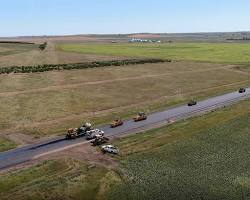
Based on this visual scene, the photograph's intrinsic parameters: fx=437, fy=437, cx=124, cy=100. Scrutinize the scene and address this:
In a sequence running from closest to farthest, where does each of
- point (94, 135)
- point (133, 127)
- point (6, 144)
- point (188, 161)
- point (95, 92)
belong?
point (188, 161), point (6, 144), point (94, 135), point (133, 127), point (95, 92)

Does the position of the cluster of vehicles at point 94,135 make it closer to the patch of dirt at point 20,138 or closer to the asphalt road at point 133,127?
the asphalt road at point 133,127

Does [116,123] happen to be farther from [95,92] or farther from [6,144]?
[95,92]

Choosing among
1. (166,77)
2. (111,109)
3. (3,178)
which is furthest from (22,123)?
(166,77)

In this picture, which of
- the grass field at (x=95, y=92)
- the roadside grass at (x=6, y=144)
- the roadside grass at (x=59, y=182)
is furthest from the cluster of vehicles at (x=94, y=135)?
the roadside grass at (x=6, y=144)

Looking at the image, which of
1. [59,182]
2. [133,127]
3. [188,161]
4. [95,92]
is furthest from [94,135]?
[95,92]

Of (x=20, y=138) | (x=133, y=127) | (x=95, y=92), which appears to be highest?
(x=20, y=138)

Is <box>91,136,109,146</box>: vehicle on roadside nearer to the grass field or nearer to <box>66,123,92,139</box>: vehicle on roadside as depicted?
<box>66,123,92,139</box>: vehicle on roadside

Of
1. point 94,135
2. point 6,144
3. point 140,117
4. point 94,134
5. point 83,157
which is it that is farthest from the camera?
point 140,117

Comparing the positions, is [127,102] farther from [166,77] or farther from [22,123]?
[166,77]
